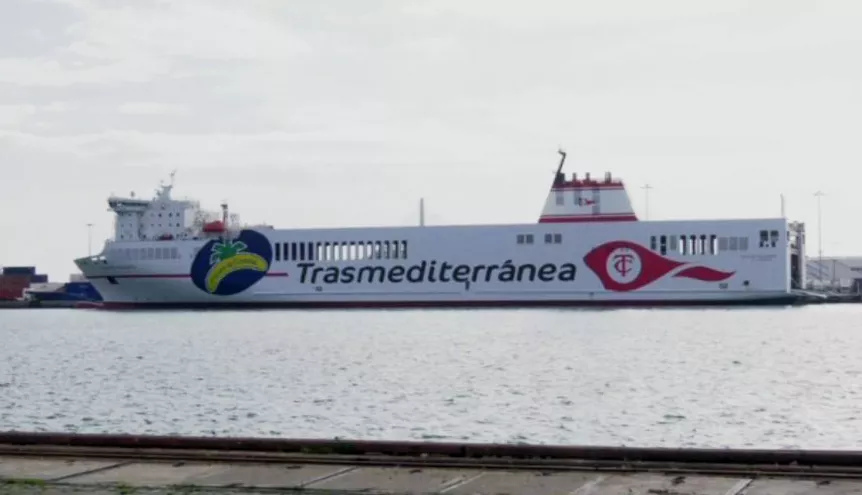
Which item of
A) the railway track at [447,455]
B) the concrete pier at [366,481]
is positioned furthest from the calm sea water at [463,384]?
the concrete pier at [366,481]

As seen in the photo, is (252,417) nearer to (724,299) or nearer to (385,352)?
(385,352)

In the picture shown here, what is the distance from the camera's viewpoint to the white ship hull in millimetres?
59969

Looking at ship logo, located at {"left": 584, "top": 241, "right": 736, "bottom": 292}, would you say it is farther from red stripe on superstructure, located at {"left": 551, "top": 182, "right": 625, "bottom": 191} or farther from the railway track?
the railway track

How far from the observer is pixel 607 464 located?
957 cm

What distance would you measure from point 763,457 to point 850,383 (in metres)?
15.0

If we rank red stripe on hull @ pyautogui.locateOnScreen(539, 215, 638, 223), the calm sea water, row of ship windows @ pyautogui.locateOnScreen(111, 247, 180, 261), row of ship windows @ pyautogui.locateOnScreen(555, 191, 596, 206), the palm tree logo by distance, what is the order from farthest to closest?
row of ship windows @ pyautogui.locateOnScreen(111, 247, 180, 261)
the palm tree logo
row of ship windows @ pyautogui.locateOnScreen(555, 191, 596, 206)
red stripe on hull @ pyautogui.locateOnScreen(539, 215, 638, 223)
the calm sea water

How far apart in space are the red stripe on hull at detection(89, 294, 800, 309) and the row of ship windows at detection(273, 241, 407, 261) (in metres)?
2.21

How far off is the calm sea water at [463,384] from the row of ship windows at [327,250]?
671 inches

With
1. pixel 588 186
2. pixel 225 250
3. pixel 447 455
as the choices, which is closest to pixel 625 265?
pixel 588 186

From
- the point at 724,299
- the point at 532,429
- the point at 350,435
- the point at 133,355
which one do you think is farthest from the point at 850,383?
the point at 724,299

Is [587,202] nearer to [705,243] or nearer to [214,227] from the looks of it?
[705,243]

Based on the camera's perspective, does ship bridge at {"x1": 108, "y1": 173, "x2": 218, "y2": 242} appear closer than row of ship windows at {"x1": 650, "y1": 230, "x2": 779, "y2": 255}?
No

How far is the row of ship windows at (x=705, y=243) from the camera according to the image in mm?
59594

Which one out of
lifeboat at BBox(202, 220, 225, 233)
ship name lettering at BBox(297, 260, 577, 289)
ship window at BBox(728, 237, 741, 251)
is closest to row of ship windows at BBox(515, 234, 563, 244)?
ship name lettering at BBox(297, 260, 577, 289)
